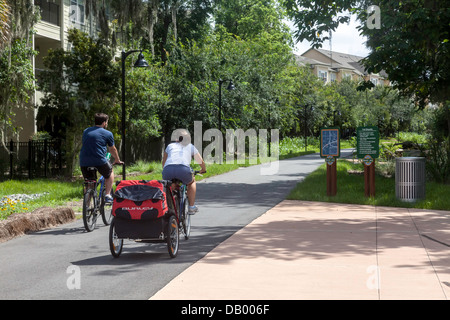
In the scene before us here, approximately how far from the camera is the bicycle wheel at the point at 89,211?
9.82 metres

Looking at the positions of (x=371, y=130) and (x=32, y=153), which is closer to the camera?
(x=371, y=130)

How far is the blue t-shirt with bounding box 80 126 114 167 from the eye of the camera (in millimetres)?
9867

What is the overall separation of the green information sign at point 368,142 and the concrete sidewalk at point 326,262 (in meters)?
3.56

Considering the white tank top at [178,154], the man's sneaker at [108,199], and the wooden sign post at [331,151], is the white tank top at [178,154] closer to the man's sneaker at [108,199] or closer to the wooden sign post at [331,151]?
the man's sneaker at [108,199]

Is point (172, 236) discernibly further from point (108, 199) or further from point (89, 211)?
point (89, 211)

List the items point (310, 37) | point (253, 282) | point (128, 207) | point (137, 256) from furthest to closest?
point (310, 37), point (137, 256), point (128, 207), point (253, 282)

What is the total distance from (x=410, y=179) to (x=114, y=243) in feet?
29.2

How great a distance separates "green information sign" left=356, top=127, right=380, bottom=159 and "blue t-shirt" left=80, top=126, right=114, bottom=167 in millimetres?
7612

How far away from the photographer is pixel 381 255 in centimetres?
798

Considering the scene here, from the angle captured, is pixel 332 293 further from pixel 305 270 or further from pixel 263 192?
pixel 263 192

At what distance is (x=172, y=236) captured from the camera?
7840 millimetres

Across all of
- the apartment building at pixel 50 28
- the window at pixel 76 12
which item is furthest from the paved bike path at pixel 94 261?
the window at pixel 76 12

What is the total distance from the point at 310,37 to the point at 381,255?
41.4ft
